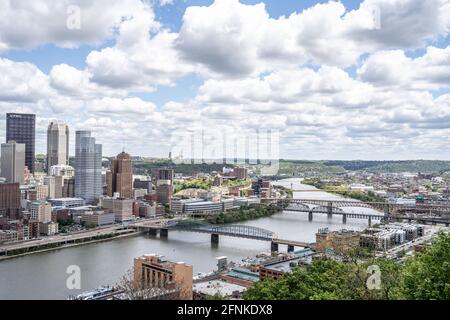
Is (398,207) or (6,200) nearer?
(6,200)

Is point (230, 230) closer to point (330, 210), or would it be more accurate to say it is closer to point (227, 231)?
point (227, 231)

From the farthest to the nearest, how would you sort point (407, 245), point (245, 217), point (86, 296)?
1. point (245, 217)
2. point (407, 245)
3. point (86, 296)

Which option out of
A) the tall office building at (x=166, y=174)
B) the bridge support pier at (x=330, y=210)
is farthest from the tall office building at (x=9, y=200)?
the bridge support pier at (x=330, y=210)

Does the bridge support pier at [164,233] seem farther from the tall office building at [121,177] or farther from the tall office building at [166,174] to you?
the tall office building at [166,174]

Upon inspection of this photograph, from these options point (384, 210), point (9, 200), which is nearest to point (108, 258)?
point (9, 200)

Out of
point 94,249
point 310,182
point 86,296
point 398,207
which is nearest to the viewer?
point 86,296
